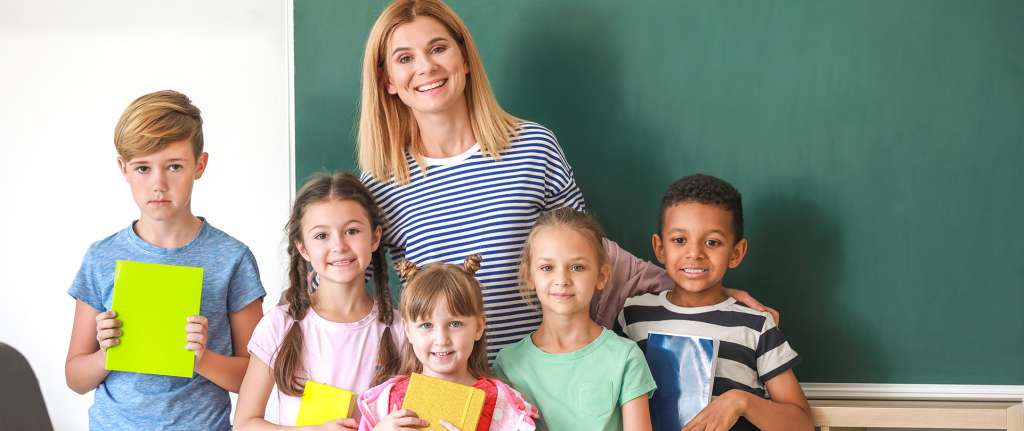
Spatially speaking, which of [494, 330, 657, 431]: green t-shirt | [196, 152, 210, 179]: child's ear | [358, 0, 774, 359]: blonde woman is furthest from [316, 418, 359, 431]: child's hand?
[196, 152, 210, 179]: child's ear

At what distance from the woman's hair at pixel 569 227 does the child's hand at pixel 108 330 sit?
3.13 ft

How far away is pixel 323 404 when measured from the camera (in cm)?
201

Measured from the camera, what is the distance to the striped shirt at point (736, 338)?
2252mm

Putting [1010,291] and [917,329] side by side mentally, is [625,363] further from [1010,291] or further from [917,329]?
[1010,291]

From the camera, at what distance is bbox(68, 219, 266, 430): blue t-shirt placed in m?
2.20

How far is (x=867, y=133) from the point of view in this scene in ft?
8.41

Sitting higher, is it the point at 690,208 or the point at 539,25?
the point at 539,25

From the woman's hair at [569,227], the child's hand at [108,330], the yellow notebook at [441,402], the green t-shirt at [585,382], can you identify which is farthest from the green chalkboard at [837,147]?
the child's hand at [108,330]

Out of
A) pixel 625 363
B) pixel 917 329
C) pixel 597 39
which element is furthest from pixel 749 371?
pixel 597 39

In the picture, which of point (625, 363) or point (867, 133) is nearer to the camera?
point (625, 363)

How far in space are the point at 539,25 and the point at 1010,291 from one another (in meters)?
1.55

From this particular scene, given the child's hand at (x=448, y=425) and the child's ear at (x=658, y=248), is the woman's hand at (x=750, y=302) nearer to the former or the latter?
the child's ear at (x=658, y=248)

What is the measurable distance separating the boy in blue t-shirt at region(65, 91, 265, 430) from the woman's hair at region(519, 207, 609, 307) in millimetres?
688

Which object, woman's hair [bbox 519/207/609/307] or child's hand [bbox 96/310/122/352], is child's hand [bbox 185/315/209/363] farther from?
woman's hair [bbox 519/207/609/307]
